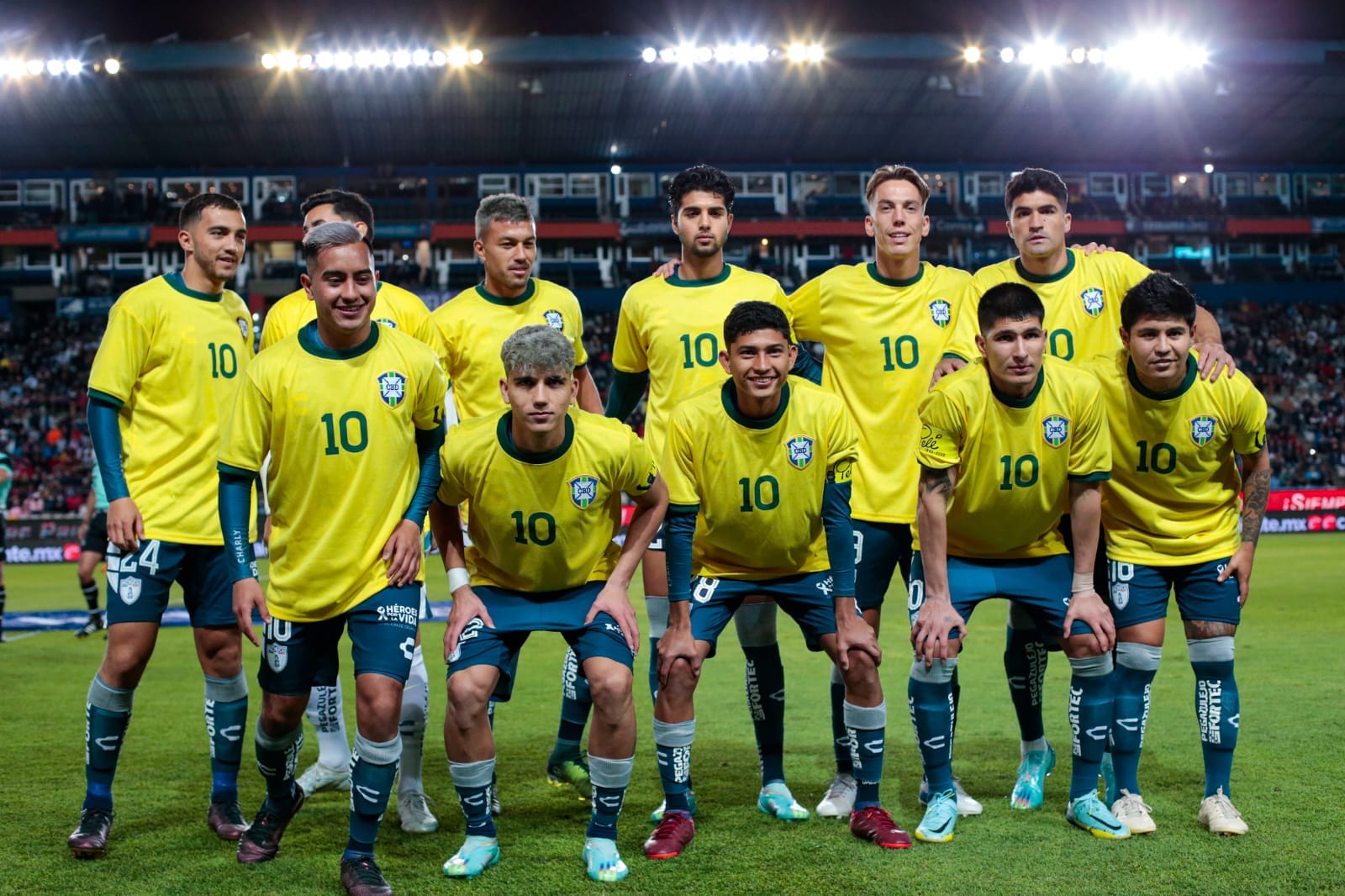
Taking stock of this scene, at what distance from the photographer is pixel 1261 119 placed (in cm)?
4141

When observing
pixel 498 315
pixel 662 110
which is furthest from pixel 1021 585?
pixel 662 110

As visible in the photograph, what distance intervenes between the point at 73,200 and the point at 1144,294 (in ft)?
151

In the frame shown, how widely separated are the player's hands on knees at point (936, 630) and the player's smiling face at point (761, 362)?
43.7 inches

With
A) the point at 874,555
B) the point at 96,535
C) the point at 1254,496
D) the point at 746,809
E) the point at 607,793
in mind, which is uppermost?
the point at 1254,496

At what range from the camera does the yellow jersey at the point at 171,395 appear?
202 inches

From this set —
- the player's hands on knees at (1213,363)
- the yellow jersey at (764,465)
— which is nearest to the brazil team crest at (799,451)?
the yellow jersey at (764,465)

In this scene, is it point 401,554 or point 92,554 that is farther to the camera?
point 92,554

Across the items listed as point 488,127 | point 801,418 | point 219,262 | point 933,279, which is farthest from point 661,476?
point 488,127

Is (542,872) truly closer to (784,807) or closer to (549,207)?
(784,807)

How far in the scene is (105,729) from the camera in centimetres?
506

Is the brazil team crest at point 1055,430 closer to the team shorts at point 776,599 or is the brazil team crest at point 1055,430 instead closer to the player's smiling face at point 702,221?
the team shorts at point 776,599

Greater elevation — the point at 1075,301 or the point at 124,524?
the point at 1075,301

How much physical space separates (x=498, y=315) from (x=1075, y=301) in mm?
2799

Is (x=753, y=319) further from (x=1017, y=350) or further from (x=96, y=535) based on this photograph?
(x=96, y=535)
